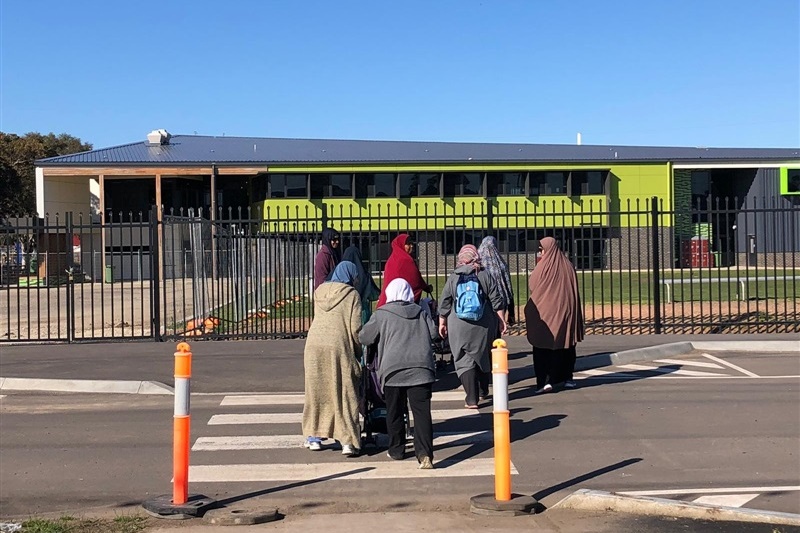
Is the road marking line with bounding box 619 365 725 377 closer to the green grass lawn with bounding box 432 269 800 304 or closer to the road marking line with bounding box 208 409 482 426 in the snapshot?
the green grass lawn with bounding box 432 269 800 304

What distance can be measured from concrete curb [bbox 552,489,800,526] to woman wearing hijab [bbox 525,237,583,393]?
4287 millimetres

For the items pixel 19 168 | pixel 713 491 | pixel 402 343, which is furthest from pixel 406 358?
pixel 19 168

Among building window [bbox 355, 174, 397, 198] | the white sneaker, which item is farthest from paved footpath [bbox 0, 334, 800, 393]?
building window [bbox 355, 174, 397, 198]

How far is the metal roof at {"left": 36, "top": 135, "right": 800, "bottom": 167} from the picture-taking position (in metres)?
48.0

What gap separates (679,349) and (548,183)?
→ 118 ft

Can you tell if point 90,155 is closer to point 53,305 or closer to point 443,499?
point 53,305

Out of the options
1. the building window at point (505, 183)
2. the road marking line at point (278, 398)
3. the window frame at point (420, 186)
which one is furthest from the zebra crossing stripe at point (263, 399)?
the building window at point (505, 183)

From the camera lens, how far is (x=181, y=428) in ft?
19.7

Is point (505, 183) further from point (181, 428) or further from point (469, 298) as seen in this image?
point (181, 428)

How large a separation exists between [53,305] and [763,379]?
905 inches

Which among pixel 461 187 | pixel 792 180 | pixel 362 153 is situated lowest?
pixel 792 180

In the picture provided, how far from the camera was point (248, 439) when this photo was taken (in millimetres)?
8430

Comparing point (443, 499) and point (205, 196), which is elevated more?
point (205, 196)

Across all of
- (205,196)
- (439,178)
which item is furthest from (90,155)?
(439,178)
